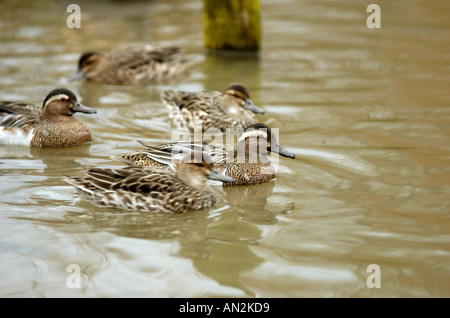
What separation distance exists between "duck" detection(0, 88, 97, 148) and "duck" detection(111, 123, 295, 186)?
1.27m

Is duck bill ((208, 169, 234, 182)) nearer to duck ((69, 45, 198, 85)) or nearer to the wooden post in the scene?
duck ((69, 45, 198, 85))

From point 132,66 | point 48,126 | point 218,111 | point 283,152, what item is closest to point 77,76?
point 132,66

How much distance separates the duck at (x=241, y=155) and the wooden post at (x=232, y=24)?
18.1 ft

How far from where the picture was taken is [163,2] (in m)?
17.5

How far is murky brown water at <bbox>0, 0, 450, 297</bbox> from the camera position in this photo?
199 inches

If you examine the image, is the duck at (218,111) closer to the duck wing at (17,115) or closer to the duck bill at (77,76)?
the duck wing at (17,115)

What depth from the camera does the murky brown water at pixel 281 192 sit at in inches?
199

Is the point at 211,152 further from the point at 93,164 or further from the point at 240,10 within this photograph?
the point at 240,10

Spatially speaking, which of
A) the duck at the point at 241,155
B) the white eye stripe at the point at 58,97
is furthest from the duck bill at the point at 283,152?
the white eye stripe at the point at 58,97

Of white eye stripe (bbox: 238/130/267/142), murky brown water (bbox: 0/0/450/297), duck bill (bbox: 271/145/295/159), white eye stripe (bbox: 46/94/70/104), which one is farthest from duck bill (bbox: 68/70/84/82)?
duck bill (bbox: 271/145/295/159)

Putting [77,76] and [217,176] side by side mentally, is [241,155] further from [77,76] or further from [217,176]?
[77,76]

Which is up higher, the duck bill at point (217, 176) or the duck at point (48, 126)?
the duck at point (48, 126)
